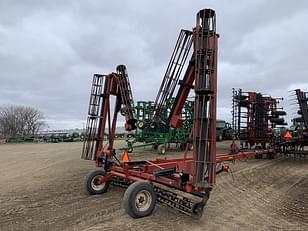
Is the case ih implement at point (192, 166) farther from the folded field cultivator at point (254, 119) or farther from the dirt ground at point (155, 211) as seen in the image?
the folded field cultivator at point (254, 119)

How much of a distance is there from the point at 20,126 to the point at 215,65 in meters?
60.1

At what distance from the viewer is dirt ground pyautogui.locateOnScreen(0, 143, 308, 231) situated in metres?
4.54

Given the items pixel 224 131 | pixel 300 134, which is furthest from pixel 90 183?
pixel 224 131

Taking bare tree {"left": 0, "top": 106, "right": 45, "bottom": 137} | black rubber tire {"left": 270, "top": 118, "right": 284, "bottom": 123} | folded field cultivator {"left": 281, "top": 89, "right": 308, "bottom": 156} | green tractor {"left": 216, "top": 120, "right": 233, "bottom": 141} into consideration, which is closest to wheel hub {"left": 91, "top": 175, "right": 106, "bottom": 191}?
folded field cultivator {"left": 281, "top": 89, "right": 308, "bottom": 156}

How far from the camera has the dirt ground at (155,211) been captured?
4.54 m

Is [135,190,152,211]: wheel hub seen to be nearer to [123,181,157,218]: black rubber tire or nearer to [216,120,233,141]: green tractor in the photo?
[123,181,157,218]: black rubber tire

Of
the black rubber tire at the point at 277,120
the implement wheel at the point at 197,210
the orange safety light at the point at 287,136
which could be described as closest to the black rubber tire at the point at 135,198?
the implement wheel at the point at 197,210

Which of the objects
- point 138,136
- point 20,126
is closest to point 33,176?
point 138,136

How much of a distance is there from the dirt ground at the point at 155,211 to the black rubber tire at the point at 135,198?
0.11 meters

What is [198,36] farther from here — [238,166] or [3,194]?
[238,166]

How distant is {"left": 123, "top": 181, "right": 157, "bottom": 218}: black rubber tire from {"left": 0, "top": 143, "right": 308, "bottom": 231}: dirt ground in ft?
0.38

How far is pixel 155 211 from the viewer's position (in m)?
5.15

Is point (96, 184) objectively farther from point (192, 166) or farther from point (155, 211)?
point (192, 166)

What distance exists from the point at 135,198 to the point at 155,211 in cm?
63
